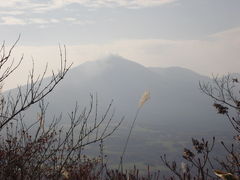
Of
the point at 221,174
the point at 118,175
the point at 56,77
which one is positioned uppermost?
the point at 56,77

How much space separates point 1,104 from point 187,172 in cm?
260

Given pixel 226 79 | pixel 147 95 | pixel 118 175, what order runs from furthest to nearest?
pixel 226 79, pixel 147 95, pixel 118 175

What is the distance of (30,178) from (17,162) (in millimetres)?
280

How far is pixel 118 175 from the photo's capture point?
4.62 metres

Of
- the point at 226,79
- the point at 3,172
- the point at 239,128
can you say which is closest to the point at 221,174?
the point at 3,172

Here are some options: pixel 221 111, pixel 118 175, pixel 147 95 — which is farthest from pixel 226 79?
pixel 118 175

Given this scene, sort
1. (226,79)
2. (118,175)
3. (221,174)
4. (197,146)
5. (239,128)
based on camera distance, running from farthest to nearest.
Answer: (226,79)
(239,128)
(197,146)
(118,175)
(221,174)

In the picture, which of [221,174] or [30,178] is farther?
[30,178]

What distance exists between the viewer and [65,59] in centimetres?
481

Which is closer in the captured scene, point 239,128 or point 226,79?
point 239,128

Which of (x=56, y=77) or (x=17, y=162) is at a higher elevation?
(x=56, y=77)

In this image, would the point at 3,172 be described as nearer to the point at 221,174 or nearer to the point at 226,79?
the point at 221,174

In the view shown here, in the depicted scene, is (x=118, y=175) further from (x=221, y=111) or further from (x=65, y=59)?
(x=221, y=111)

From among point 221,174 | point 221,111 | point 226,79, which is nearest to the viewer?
point 221,174
